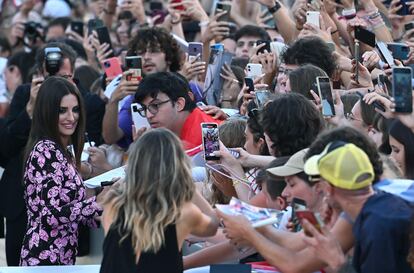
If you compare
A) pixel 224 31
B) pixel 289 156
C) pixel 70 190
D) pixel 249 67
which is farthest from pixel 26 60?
pixel 289 156

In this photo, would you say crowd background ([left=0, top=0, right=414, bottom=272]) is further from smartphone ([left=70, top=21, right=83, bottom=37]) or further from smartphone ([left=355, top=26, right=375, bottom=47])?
smartphone ([left=70, top=21, right=83, bottom=37])

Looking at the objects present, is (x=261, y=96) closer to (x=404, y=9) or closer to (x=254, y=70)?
(x=254, y=70)

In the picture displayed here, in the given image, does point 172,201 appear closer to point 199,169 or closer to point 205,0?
point 199,169

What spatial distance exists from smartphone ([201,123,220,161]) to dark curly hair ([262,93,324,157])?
53 centimetres

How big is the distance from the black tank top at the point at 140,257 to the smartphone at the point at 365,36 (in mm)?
3031

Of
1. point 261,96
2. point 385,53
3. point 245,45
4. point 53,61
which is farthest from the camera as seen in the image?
point 245,45

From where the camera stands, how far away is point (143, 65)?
31.8ft

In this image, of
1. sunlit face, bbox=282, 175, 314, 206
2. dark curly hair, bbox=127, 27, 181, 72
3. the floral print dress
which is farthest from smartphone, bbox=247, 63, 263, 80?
sunlit face, bbox=282, 175, 314, 206

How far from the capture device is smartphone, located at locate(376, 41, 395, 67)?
7435 millimetres

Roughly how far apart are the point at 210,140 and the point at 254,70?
1744 mm

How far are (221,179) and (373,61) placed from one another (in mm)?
1725

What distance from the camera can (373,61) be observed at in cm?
809

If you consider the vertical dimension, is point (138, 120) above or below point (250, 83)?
below

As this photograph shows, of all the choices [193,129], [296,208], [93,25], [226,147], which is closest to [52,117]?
[193,129]
